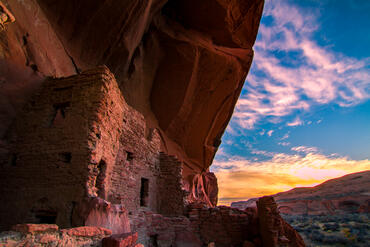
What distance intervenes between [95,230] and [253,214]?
723 centimetres

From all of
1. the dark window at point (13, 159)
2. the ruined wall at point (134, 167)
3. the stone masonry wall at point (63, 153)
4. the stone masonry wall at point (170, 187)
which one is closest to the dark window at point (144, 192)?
the ruined wall at point (134, 167)

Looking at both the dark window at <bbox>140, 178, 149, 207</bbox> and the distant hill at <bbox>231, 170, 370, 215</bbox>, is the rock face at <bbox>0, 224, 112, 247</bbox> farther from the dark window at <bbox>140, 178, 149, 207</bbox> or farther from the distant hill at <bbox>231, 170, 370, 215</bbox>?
the distant hill at <bbox>231, 170, 370, 215</bbox>

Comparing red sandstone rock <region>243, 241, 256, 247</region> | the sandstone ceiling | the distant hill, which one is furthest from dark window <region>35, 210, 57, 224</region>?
the distant hill

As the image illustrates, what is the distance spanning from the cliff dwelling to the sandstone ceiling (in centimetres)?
5

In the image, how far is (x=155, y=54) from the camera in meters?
13.7

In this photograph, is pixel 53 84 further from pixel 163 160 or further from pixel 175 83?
pixel 175 83

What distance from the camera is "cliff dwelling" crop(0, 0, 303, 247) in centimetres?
471

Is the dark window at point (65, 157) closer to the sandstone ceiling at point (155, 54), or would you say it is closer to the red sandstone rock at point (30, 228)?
the sandstone ceiling at point (155, 54)

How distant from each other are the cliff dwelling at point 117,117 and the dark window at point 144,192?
0.04 meters

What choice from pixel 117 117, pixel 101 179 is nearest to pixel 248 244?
pixel 101 179

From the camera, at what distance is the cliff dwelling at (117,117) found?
4.71 m

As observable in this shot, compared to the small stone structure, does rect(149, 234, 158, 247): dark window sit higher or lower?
lower

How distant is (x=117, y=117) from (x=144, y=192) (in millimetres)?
3429

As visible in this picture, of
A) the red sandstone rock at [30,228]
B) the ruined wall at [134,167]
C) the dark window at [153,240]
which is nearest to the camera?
the red sandstone rock at [30,228]
